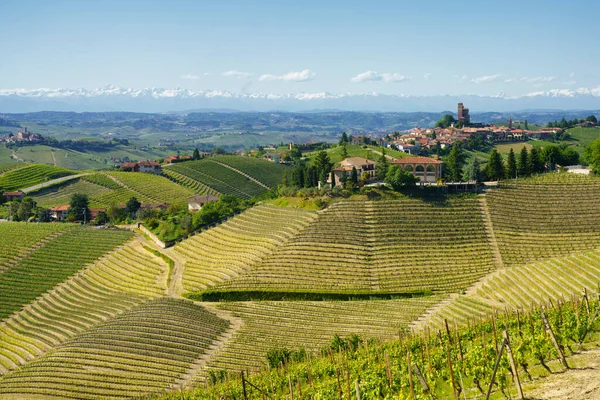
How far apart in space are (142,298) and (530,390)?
4237 cm

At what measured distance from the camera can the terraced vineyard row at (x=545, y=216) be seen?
61.2m

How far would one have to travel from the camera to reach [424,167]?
7956 cm

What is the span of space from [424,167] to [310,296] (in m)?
31.3

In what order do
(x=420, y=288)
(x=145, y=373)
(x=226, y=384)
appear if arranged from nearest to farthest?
(x=226, y=384)
(x=145, y=373)
(x=420, y=288)

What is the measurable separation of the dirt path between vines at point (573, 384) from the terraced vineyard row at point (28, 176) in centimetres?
12254

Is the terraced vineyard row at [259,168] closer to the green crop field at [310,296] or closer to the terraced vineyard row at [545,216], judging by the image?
the green crop field at [310,296]

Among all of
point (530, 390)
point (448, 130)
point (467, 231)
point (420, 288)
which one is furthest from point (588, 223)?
point (448, 130)

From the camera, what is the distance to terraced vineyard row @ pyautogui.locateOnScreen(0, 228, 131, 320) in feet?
203

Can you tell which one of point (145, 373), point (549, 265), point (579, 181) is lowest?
point (145, 373)

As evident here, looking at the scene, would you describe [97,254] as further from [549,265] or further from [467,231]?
[549,265]

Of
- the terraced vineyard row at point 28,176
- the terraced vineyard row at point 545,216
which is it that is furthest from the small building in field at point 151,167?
the terraced vineyard row at point 545,216

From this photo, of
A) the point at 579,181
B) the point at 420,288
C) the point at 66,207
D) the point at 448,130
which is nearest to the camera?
the point at 420,288

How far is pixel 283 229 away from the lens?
219 feet

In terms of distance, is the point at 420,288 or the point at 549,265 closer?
the point at 549,265
